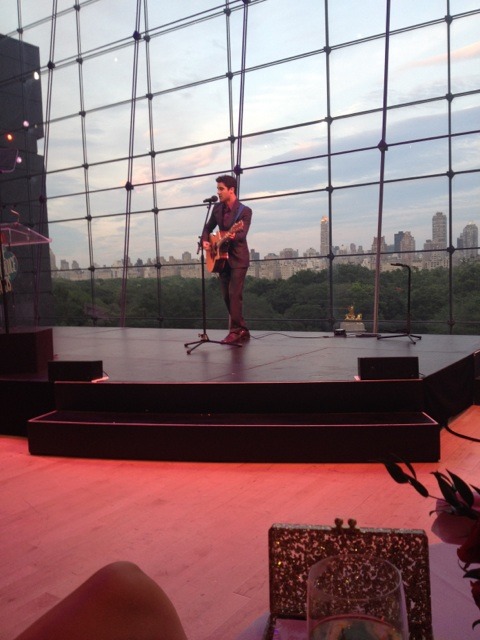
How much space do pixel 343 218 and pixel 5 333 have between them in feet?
16.0

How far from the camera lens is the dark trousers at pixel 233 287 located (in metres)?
5.05

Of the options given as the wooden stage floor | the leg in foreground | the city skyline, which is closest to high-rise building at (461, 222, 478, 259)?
the city skyline

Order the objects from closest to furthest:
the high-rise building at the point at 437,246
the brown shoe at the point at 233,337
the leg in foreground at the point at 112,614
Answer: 1. the leg in foreground at the point at 112,614
2. the brown shoe at the point at 233,337
3. the high-rise building at the point at 437,246

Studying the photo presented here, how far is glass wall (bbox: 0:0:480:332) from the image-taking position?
685 centimetres

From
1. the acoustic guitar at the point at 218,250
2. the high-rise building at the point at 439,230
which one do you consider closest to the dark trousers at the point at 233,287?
the acoustic guitar at the point at 218,250

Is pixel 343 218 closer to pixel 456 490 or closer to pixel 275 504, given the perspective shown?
pixel 275 504

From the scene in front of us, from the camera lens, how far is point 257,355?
4516 mm

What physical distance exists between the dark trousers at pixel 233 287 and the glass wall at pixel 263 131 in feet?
3.29

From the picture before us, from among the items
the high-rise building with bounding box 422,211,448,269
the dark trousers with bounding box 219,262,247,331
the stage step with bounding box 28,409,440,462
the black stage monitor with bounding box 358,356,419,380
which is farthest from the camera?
the high-rise building with bounding box 422,211,448,269

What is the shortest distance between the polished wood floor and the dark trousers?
7.19 ft

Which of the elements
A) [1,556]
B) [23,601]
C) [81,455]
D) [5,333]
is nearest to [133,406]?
[81,455]

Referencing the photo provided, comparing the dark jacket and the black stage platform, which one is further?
the dark jacket

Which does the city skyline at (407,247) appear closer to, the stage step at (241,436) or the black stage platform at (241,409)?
the black stage platform at (241,409)

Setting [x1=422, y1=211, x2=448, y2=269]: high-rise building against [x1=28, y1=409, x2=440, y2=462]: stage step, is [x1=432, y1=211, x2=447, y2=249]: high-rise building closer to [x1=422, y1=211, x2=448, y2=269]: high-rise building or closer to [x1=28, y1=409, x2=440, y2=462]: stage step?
[x1=422, y1=211, x2=448, y2=269]: high-rise building
